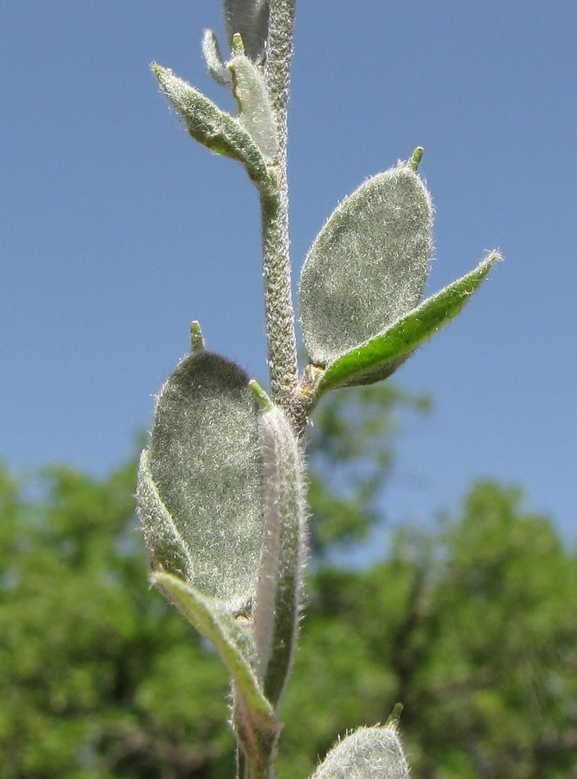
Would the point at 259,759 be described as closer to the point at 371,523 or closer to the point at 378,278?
the point at 378,278

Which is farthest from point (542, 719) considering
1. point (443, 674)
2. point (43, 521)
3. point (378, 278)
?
point (378, 278)

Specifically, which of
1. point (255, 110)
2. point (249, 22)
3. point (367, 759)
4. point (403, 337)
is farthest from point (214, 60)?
point (367, 759)

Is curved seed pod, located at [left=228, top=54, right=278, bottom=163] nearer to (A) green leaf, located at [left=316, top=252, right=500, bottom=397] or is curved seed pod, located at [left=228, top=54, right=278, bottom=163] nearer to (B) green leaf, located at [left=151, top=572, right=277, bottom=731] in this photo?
(A) green leaf, located at [left=316, top=252, right=500, bottom=397]

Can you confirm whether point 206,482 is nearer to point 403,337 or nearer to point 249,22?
point 403,337

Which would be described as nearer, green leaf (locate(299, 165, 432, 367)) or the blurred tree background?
green leaf (locate(299, 165, 432, 367))

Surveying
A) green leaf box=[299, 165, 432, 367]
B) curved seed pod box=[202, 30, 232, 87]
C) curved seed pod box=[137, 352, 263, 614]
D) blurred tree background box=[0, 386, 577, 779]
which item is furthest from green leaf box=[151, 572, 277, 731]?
blurred tree background box=[0, 386, 577, 779]

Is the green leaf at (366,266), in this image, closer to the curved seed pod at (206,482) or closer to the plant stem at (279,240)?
the plant stem at (279,240)

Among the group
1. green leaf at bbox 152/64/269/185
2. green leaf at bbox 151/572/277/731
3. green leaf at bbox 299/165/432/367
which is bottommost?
green leaf at bbox 151/572/277/731
